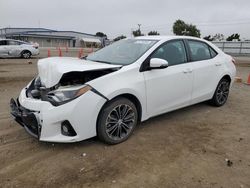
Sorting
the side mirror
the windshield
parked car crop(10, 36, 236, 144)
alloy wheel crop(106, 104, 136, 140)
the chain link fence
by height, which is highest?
the chain link fence

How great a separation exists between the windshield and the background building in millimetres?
60734

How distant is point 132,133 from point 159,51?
146 cm

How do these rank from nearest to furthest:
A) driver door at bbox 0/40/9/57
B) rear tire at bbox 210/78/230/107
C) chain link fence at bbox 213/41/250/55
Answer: rear tire at bbox 210/78/230/107 → driver door at bbox 0/40/9/57 → chain link fence at bbox 213/41/250/55

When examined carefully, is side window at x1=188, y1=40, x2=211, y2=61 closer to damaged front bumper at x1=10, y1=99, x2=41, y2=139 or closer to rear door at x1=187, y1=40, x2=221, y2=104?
rear door at x1=187, y1=40, x2=221, y2=104

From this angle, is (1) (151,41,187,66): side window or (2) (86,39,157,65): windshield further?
(1) (151,41,187,66): side window

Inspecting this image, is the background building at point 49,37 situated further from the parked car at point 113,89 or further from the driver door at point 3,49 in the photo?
the parked car at point 113,89

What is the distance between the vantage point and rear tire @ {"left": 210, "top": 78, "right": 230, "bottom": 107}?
5.75 m

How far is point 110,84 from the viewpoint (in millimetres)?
3672

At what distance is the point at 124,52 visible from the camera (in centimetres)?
460

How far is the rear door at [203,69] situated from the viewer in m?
5.02

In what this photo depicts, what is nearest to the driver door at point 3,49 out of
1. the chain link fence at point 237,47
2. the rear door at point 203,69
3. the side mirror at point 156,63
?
the rear door at point 203,69

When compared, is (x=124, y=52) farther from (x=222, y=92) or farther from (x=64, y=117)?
(x=222, y=92)

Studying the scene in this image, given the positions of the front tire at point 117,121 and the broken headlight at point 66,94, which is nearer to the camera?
the broken headlight at point 66,94

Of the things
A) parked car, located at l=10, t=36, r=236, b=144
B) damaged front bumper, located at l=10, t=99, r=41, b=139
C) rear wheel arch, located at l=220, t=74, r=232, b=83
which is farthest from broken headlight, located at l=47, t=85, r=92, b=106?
rear wheel arch, located at l=220, t=74, r=232, b=83
